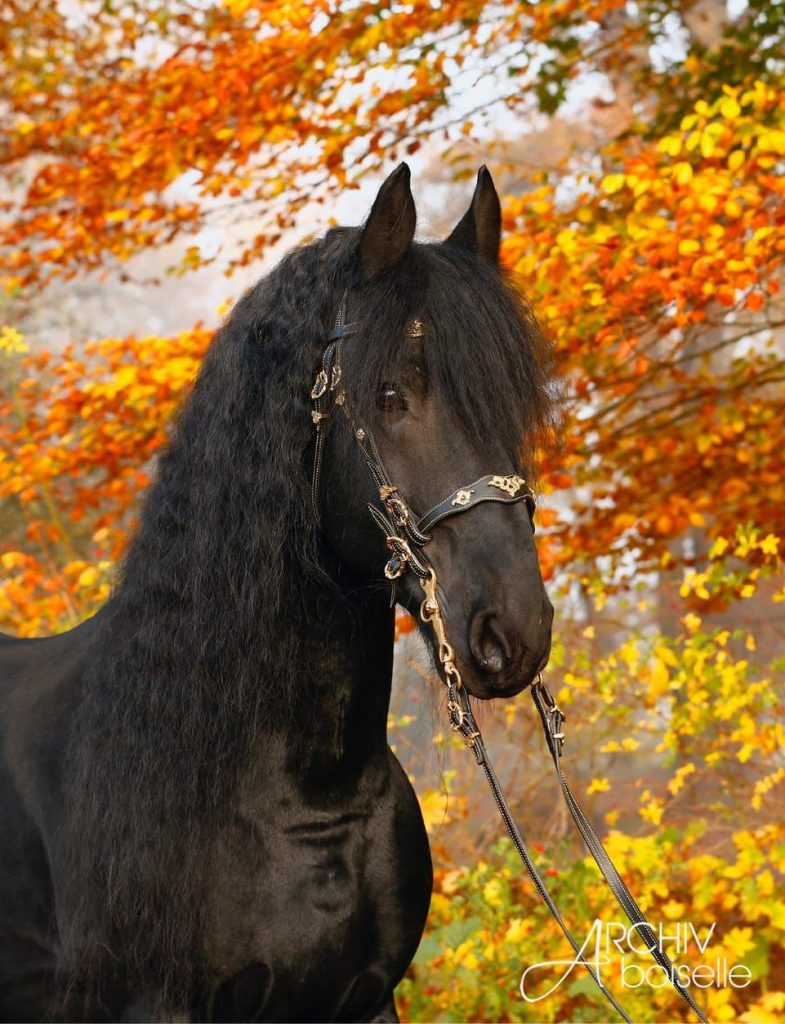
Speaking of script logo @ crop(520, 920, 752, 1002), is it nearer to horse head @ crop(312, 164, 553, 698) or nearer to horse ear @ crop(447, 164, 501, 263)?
horse head @ crop(312, 164, 553, 698)

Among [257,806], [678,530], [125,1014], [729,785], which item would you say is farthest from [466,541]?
[678,530]

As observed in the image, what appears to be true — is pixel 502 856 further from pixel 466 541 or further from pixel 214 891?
pixel 466 541

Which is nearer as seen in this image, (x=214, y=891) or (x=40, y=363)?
(x=214, y=891)

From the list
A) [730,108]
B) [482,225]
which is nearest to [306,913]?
[482,225]

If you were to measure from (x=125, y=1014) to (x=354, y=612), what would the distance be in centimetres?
94

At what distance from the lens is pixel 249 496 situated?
234 cm

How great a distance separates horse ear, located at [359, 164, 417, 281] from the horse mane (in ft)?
0.13

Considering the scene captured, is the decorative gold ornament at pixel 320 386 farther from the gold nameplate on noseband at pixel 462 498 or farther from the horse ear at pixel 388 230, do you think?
the gold nameplate on noseband at pixel 462 498

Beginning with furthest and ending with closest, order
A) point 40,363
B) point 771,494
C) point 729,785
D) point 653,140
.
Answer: point 40,363, point 653,140, point 771,494, point 729,785

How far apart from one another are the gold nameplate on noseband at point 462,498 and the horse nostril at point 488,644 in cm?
21

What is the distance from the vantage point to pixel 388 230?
2311 mm

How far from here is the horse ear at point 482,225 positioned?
8.46 feet

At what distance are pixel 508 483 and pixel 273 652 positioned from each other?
2.02ft

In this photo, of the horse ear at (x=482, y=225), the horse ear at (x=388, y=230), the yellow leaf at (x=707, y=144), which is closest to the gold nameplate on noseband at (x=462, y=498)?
the horse ear at (x=388, y=230)
